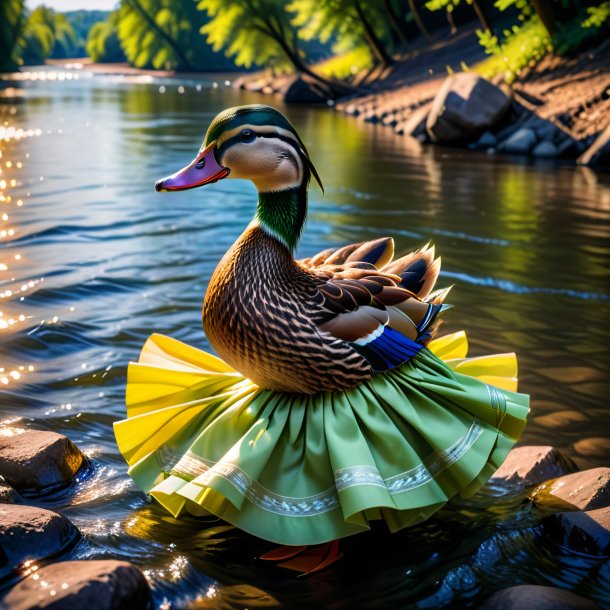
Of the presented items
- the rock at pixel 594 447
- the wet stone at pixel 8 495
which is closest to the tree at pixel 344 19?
the rock at pixel 594 447

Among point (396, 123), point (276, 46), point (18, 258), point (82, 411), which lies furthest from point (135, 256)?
point (276, 46)

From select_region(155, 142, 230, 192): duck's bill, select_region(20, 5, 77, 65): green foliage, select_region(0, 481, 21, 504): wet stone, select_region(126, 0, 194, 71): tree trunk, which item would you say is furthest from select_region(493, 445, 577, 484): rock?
select_region(20, 5, 77, 65): green foliage

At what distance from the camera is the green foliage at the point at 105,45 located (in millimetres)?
72500

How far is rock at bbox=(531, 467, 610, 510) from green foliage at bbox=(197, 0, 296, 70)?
26.7 metres

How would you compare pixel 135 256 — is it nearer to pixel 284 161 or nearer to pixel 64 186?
pixel 64 186

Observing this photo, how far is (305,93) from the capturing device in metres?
26.1

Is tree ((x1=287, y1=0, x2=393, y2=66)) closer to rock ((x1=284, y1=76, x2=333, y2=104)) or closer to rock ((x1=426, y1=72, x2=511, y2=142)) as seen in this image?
rock ((x1=284, y1=76, x2=333, y2=104))

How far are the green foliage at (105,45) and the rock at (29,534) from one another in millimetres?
74840

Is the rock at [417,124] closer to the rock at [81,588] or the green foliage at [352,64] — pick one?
the green foliage at [352,64]

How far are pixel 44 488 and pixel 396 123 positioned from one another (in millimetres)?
16633

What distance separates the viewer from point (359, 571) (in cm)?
287

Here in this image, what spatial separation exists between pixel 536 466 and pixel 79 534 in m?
1.93

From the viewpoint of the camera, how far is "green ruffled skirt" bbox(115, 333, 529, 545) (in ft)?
8.82

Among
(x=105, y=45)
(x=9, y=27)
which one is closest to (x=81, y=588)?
(x=9, y=27)
